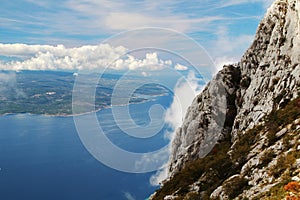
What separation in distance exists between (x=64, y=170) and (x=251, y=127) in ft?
366

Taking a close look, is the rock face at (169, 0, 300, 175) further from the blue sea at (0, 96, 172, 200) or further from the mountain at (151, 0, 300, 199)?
the blue sea at (0, 96, 172, 200)

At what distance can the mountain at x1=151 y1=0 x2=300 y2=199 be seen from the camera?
14.3 metres

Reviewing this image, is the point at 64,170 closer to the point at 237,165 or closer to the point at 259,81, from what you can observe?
the point at 259,81

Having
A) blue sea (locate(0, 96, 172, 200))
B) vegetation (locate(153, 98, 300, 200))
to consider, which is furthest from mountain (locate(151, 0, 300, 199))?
blue sea (locate(0, 96, 172, 200))

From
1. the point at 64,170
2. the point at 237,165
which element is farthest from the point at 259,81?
the point at 64,170

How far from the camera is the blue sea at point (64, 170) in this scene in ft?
332

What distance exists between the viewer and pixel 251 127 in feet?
73.0

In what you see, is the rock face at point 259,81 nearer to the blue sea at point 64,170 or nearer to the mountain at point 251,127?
the mountain at point 251,127

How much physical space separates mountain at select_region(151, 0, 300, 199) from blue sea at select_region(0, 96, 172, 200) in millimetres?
45092

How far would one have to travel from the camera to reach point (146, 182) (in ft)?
374

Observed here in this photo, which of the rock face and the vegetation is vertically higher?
the rock face

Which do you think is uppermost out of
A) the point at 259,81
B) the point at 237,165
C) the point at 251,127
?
the point at 259,81

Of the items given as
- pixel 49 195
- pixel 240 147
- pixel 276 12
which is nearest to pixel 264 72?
pixel 276 12

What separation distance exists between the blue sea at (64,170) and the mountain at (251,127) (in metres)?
45.1
